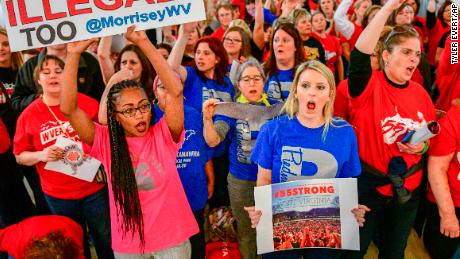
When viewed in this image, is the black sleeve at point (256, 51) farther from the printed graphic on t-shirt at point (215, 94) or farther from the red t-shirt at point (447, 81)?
the red t-shirt at point (447, 81)

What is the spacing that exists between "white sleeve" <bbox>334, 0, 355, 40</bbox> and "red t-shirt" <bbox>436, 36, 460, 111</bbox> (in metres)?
1.39

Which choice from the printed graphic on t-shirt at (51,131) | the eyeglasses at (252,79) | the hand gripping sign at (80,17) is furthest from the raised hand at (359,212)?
the printed graphic on t-shirt at (51,131)

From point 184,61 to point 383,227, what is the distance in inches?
88.3

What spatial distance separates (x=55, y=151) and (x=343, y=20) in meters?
3.11

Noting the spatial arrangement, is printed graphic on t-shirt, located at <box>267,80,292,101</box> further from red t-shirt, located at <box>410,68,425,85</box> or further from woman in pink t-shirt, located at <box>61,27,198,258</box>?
woman in pink t-shirt, located at <box>61,27,198,258</box>

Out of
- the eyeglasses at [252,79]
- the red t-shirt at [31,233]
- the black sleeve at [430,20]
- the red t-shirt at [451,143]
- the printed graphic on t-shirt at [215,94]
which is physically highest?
the black sleeve at [430,20]

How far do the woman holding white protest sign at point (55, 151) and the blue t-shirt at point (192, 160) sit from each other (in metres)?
0.54

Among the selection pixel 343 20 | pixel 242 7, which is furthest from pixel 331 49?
pixel 242 7

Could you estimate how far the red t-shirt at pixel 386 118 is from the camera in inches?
84.6

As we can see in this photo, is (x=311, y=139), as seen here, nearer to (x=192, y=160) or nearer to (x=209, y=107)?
(x=209, y=107)

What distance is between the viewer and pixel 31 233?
2021 millimetres

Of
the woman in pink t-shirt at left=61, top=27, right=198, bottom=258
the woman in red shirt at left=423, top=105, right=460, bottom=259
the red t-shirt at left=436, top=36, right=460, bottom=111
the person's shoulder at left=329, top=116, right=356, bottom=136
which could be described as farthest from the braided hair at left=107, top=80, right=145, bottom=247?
the red t-shirt at left=436, top=36, right=460, bottom=111

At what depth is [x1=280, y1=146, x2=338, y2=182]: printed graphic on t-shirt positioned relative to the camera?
1.92 m

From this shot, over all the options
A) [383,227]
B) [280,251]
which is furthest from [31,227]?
[383,227]
